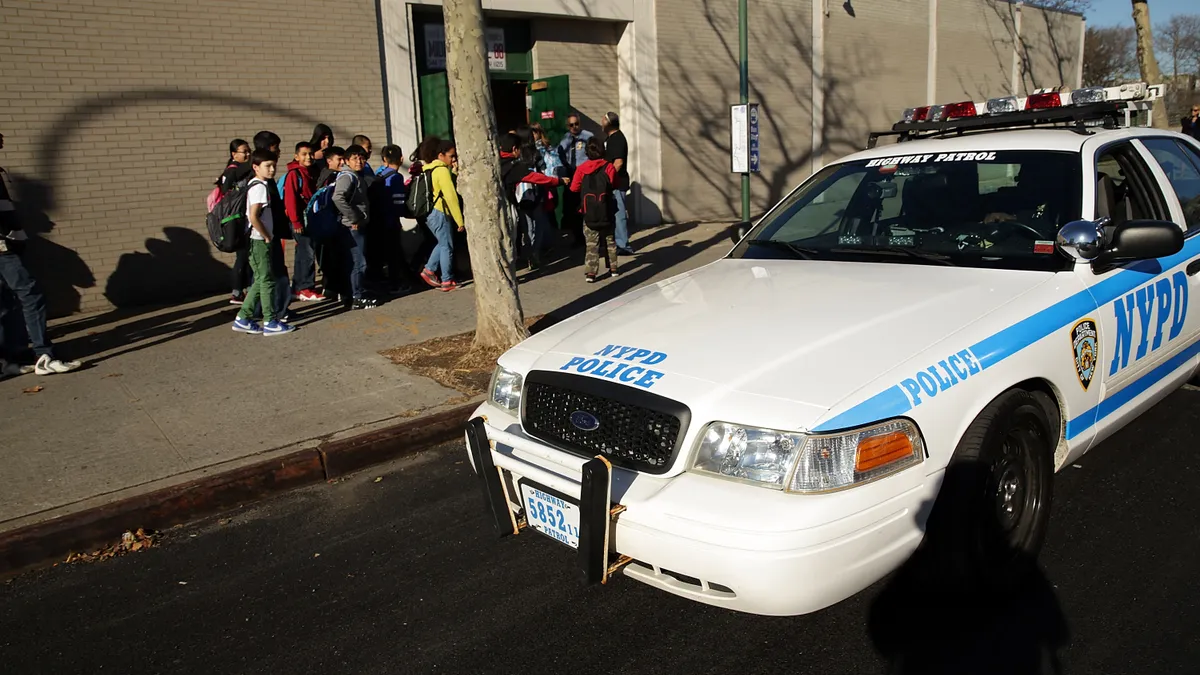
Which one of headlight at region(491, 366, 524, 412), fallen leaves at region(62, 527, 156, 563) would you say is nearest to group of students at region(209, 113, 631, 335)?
fallen leaves at region(62, 527, 156, 563)

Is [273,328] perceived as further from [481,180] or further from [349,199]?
[481,180]

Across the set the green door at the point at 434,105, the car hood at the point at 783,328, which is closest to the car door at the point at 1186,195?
the car hood at the point at 783,328

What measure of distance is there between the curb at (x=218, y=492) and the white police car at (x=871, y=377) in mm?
1615

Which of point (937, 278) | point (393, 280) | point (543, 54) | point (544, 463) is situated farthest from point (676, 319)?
Result: point (543, 54)

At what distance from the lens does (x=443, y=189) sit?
31.7 feet

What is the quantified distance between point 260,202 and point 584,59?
7399 millimetres

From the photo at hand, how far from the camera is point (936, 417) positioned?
120 inches

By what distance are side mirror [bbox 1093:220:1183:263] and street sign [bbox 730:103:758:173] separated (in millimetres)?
8021

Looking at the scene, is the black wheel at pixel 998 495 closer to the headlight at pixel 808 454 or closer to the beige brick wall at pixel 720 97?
the headlight at pixel 808 454

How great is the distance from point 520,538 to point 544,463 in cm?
107

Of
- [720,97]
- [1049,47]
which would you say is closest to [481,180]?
[720,97]

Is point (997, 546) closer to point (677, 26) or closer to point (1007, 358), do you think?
point (1007, 358)

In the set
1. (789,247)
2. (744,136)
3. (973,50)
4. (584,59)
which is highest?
(973,50)

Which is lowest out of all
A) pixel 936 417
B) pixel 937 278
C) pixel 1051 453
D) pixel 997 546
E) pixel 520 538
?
pixel 520 538
